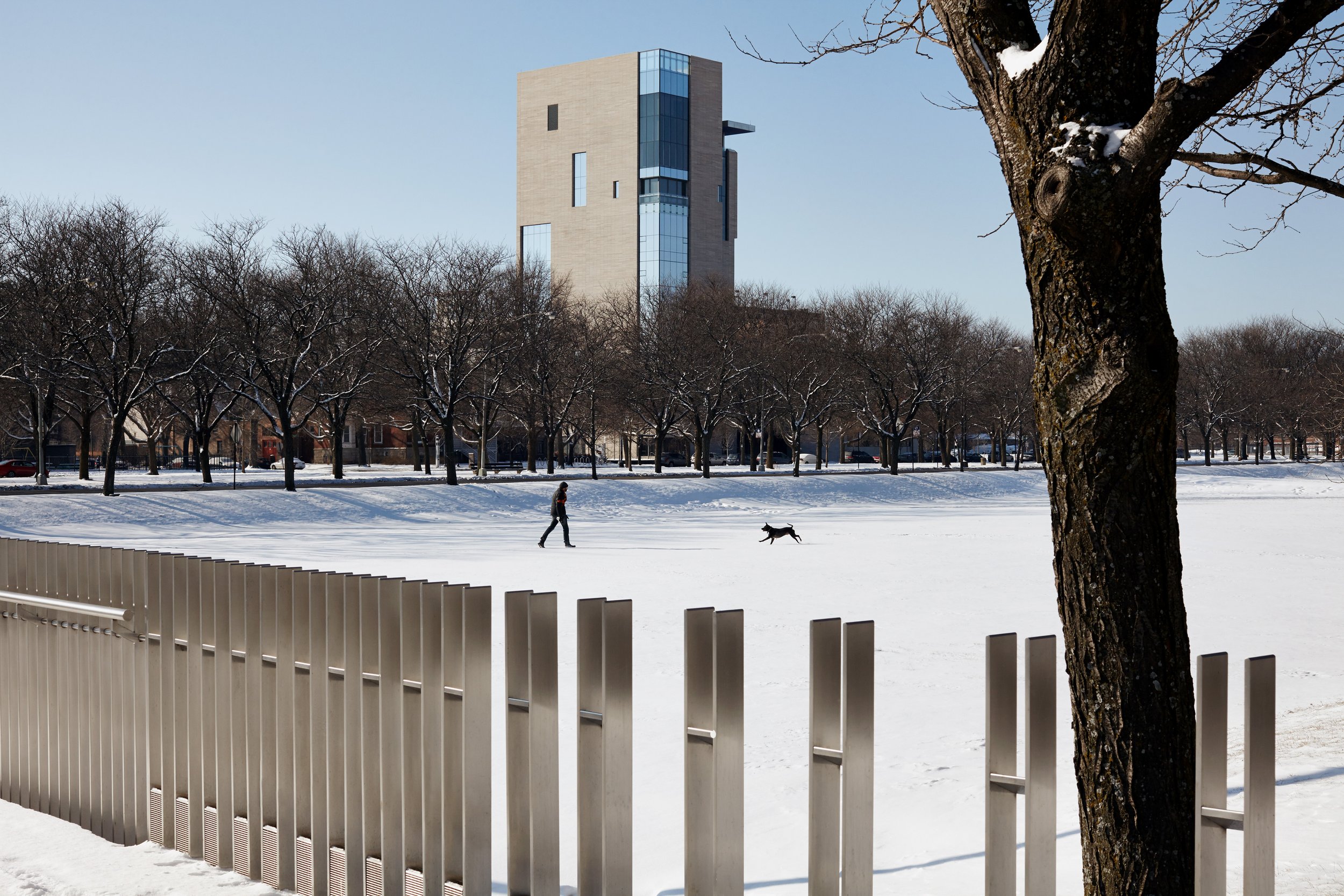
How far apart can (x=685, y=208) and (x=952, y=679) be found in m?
107

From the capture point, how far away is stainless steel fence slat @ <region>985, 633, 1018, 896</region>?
3775 millimetres

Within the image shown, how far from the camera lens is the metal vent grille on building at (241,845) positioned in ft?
19.1

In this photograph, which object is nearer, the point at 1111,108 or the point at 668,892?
the point at 1111,108

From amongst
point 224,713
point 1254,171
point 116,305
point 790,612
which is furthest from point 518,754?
point 116,305

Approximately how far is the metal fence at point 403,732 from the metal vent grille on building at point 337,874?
0.04 feet

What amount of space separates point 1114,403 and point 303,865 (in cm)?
426

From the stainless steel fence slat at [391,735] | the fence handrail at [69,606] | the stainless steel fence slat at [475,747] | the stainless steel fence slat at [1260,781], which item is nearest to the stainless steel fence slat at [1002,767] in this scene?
the stainless steel fence slat at [1260,781]

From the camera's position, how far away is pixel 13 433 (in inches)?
2864

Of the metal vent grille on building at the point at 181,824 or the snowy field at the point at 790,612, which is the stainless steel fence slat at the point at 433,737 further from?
the metal vent grille on building at the point at 181,824

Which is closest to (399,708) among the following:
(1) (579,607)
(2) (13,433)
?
(1) (579,607)

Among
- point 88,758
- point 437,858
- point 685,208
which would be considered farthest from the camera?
point 685,208

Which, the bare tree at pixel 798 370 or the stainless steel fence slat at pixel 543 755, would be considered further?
the bare tree at pixel 798 370

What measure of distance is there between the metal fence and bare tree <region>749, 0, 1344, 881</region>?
148 mm

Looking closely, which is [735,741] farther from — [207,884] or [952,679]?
[952,679]
